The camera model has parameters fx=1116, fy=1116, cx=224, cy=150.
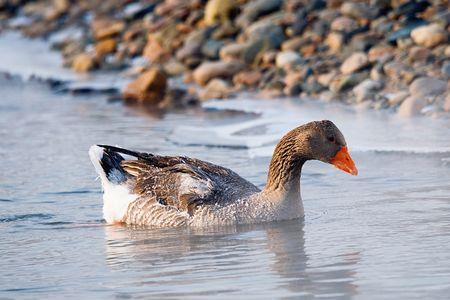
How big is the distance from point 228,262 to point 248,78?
11410 millimetres

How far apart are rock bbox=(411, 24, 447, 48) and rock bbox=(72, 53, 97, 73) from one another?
8402 millimetres

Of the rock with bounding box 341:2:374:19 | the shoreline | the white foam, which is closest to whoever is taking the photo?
the white foam

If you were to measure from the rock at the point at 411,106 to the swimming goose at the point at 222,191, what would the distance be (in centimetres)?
528

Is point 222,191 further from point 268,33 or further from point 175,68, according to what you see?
point 175,68

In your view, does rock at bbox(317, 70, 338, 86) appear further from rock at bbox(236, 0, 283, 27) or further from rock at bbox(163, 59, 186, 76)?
rock at bbox(163, 59, 186, 76)

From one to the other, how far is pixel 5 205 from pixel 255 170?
9.44ft

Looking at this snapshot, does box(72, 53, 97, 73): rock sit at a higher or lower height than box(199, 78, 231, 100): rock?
higher

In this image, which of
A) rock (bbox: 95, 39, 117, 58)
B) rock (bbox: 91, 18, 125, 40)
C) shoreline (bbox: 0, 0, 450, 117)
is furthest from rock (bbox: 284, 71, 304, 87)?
rock (bbox: 91, 18, 125, 40)

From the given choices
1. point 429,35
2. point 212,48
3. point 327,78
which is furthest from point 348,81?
point 212,48

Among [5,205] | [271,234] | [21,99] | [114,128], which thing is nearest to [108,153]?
[5,205]

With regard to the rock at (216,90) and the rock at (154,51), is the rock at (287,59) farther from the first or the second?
the rock at (154,51)

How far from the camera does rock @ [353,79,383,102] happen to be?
16578 millimetres

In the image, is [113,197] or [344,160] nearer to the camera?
[344,160]

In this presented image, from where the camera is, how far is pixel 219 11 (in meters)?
22.2
